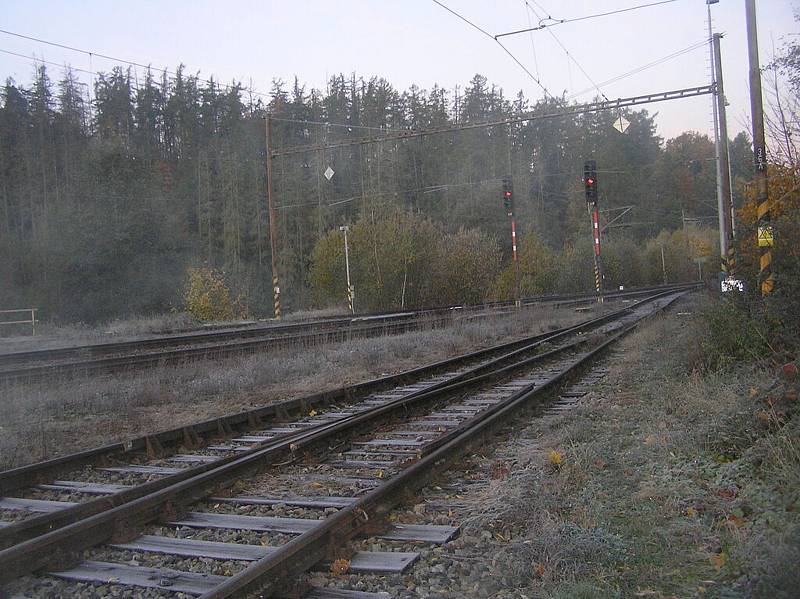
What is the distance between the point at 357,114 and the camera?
226 ft

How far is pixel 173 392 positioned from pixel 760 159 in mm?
10979

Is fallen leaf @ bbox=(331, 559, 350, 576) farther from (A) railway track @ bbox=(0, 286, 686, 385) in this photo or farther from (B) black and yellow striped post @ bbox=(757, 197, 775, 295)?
(A) railway track @ bbox=(0, 286, 686, 385)

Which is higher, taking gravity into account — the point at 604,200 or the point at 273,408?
the point at 604,200

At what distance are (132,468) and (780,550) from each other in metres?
6.64

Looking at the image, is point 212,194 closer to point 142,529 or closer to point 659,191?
point 659,191

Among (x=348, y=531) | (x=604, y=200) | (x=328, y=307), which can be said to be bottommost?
(x=348, y=531)

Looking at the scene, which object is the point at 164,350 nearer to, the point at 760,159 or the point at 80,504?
the point at 80,504

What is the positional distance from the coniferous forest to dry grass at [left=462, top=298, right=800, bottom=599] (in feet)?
108

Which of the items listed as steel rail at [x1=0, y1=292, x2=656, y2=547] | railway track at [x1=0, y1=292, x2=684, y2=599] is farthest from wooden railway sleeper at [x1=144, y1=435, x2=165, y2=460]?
steel rail at [x1=0, y1=292, x2=656, y2=547]

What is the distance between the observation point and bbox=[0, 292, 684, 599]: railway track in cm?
504

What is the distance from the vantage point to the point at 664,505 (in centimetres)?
592

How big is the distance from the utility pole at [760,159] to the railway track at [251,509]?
476 centimetres

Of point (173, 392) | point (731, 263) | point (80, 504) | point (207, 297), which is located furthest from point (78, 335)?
point (80, 504)

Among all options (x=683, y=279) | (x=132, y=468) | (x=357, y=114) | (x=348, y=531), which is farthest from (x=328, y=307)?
(x=683, y=279)
